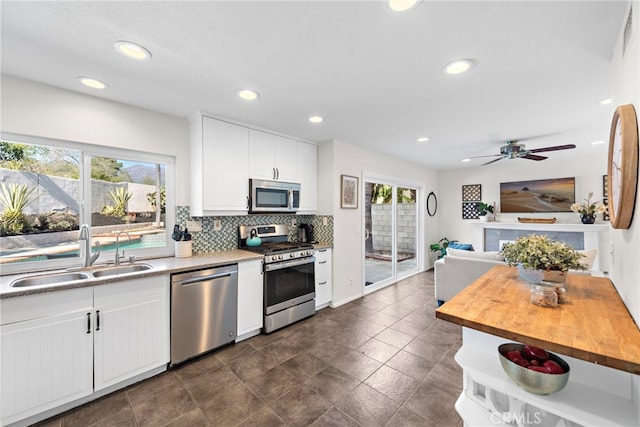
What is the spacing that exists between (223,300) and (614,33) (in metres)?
3.44

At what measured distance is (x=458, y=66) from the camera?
1.85 m

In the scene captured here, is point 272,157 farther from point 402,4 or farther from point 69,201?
point 402,4

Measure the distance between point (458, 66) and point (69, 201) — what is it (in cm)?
342

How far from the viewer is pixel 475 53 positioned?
1.70 m

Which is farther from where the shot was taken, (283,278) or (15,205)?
(283,278)

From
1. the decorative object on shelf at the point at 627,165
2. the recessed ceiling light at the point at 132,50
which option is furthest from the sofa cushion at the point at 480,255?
the recessed ceiling light at the point at 132,50

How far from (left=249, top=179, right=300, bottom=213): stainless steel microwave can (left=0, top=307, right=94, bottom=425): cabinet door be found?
1782 mm

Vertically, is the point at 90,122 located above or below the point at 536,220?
above

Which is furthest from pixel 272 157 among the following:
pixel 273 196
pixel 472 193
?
pixel 472 193

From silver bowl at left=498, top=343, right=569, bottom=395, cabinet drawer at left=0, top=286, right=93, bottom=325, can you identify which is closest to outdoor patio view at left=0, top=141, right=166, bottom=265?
cabinet drawer at left=0, top=286, right=93, bottom=325

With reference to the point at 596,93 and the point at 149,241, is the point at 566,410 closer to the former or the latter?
the point at 596,93

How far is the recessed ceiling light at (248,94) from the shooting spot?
7.41 ft

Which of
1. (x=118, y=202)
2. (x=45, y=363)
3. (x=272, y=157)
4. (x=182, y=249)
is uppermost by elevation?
(x=272, y=157)

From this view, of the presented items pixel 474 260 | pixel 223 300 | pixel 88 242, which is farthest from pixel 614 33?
pixel 88 242
